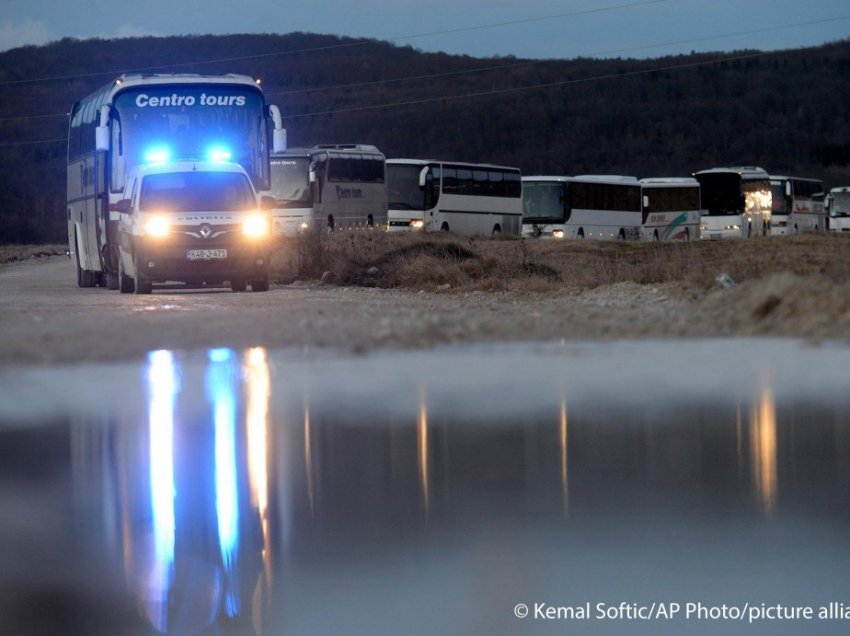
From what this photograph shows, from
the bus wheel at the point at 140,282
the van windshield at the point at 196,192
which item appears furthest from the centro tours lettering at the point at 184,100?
the bus wheel at the point at 140,282

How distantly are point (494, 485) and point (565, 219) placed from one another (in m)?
47.7

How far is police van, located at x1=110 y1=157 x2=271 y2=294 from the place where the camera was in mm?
21594

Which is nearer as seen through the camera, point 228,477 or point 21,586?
point 21,586

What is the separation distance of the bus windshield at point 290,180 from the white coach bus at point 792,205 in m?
29.3

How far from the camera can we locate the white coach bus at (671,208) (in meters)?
59.7

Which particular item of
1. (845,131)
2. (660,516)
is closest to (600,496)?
(660,516)

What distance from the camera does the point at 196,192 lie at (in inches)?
875

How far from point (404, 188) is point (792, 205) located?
84.9ft

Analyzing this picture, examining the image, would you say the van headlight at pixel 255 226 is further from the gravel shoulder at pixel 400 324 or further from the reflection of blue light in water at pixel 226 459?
the reflection of blue light in water at pixel 226 459

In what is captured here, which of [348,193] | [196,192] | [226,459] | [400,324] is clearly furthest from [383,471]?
[348,193]

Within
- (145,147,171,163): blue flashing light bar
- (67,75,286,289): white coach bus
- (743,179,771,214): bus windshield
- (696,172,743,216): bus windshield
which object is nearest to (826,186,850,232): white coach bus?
(743,179,771,214): bus windshield

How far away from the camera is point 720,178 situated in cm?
6084

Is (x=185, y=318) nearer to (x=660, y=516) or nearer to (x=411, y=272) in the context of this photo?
(x=660, y=516)

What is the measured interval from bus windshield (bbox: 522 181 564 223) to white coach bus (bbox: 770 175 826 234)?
17.2m
